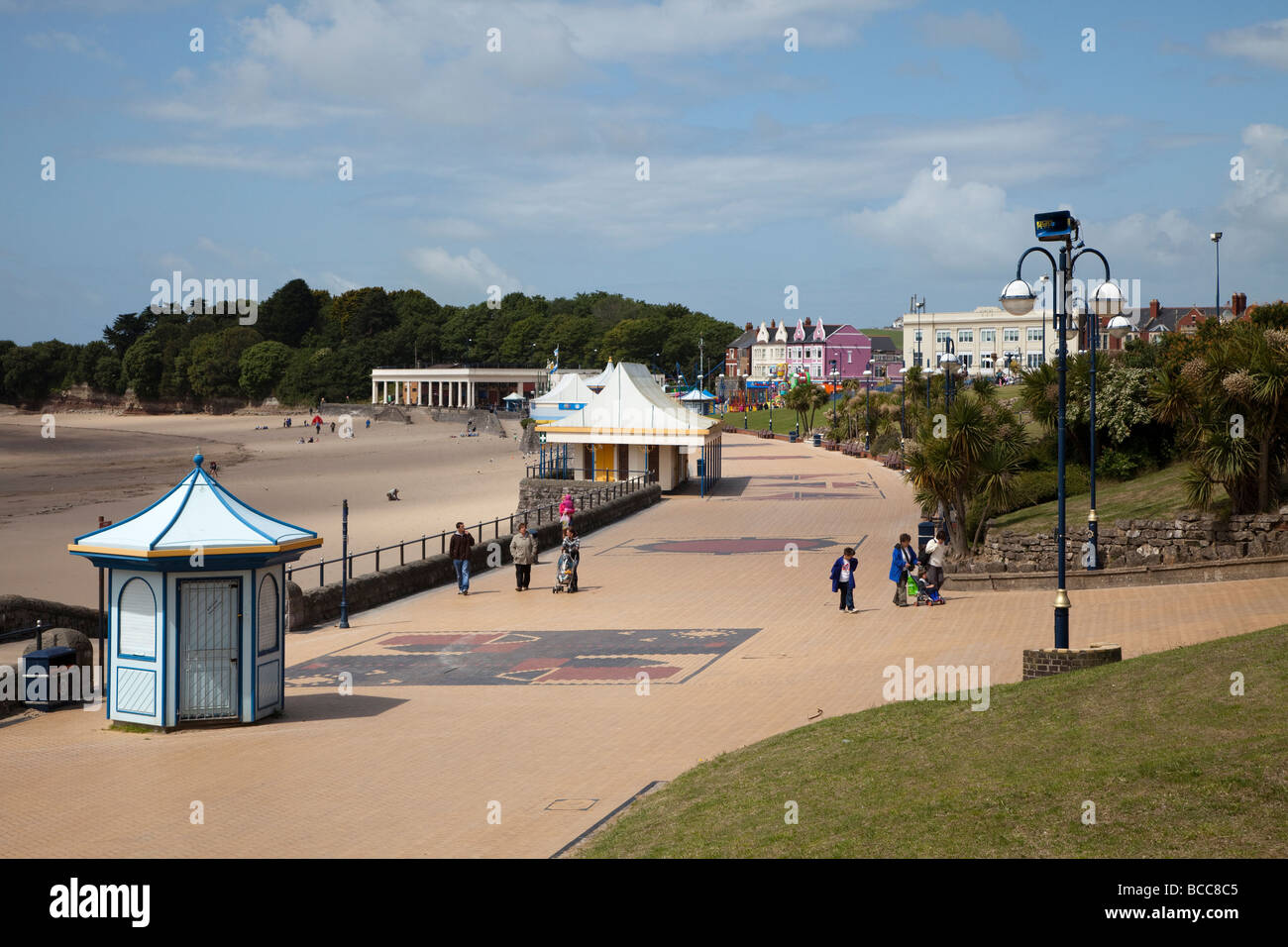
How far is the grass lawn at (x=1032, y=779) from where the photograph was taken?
24.2ft

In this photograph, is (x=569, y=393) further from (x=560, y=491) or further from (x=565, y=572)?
(x=565, y=572)

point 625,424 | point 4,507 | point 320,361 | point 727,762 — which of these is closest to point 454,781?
point 727,762

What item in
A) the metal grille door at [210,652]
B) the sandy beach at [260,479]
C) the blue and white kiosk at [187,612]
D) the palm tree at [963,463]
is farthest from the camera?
the sandy beach at [260,479]

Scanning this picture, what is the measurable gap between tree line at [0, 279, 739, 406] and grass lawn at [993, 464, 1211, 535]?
124 meters

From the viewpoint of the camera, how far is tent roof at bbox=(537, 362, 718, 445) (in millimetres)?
45312

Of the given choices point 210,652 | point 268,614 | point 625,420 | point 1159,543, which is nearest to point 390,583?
point 268,614

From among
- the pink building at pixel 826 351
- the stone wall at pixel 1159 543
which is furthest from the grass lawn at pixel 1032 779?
the pink building at pixel 826 351

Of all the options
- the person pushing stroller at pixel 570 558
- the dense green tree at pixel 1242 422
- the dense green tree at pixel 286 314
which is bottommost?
the person pushing stroller at pixel 570 558

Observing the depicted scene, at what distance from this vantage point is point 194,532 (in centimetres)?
1371

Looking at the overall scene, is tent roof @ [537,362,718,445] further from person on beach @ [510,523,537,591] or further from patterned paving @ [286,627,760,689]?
patterned paving @ [286,627,760,689]

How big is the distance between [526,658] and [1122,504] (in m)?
15.2

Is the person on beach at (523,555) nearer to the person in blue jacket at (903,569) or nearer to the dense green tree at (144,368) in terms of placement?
the person in blue jacket at (903,569)

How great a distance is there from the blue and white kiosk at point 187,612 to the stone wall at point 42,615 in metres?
6.28

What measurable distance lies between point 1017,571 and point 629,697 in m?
10.6
